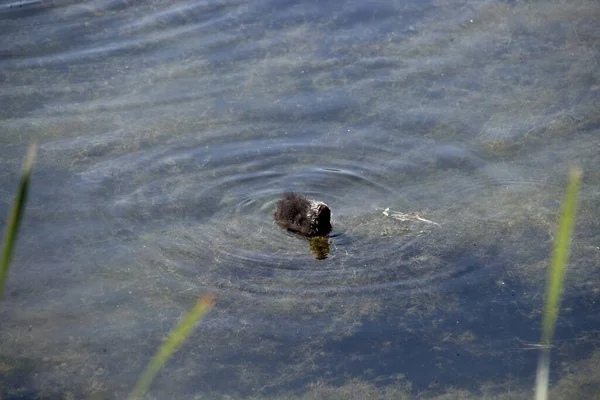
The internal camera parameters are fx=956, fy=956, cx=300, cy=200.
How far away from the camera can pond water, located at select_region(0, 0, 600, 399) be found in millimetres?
6438

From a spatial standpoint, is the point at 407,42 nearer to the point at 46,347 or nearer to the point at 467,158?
the point at 467,158

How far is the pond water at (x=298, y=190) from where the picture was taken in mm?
6438

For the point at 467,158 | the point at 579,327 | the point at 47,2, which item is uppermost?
the point at 47,2

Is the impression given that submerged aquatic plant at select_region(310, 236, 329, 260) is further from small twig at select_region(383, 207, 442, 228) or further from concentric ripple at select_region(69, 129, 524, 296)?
small twig at select_region(383, 207, 442, 228)

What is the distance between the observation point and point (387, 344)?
6562mm

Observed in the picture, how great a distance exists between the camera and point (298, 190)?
330 inches

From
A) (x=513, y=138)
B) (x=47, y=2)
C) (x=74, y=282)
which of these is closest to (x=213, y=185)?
(x=74, y=282)

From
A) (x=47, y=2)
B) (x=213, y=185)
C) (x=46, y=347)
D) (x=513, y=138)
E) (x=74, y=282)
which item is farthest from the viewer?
(x=47, y=2)

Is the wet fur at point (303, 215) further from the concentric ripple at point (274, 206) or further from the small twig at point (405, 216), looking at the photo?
the small twig at point (405, 216)

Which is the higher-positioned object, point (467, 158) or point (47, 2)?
point (47, 2)

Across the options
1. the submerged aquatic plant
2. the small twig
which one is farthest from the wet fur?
the small twig

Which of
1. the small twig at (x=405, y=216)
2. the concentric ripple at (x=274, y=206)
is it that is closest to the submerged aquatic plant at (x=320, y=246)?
the concentric ripple at (x=274, y=206)

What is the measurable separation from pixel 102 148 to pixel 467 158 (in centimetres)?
333

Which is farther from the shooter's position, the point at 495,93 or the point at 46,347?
the point at 495,93
